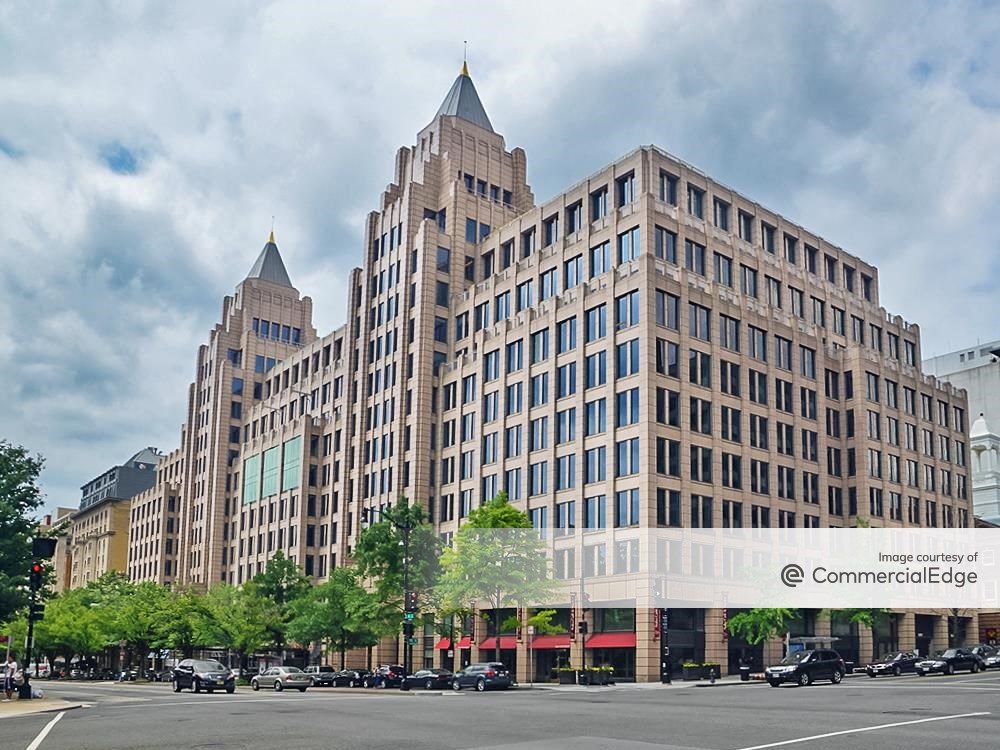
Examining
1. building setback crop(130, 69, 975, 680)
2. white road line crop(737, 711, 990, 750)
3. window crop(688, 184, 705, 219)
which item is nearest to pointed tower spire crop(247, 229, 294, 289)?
building setback crop(130, 69, 975, 680)

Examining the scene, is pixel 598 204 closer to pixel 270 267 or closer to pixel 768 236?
pixel 768 236

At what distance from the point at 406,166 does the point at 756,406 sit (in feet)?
142

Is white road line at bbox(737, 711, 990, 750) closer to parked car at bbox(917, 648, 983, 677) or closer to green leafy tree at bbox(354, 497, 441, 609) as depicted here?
parked car at bbox(917, 648, 983, 677)

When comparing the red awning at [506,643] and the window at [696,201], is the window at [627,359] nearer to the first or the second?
the window at [696,201]

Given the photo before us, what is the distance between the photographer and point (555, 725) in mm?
25781

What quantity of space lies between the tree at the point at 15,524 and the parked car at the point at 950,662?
1860 inches

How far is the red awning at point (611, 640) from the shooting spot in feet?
223

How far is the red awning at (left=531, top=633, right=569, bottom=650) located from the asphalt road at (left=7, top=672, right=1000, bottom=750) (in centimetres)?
3516

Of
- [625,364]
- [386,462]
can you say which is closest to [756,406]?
[625,364]

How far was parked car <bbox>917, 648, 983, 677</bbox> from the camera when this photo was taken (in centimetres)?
5934

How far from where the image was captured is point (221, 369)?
130m

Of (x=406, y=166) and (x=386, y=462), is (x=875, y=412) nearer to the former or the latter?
(x=386, y=462)

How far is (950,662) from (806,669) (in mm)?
14954

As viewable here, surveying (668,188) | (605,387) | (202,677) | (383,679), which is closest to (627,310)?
(605,387)
